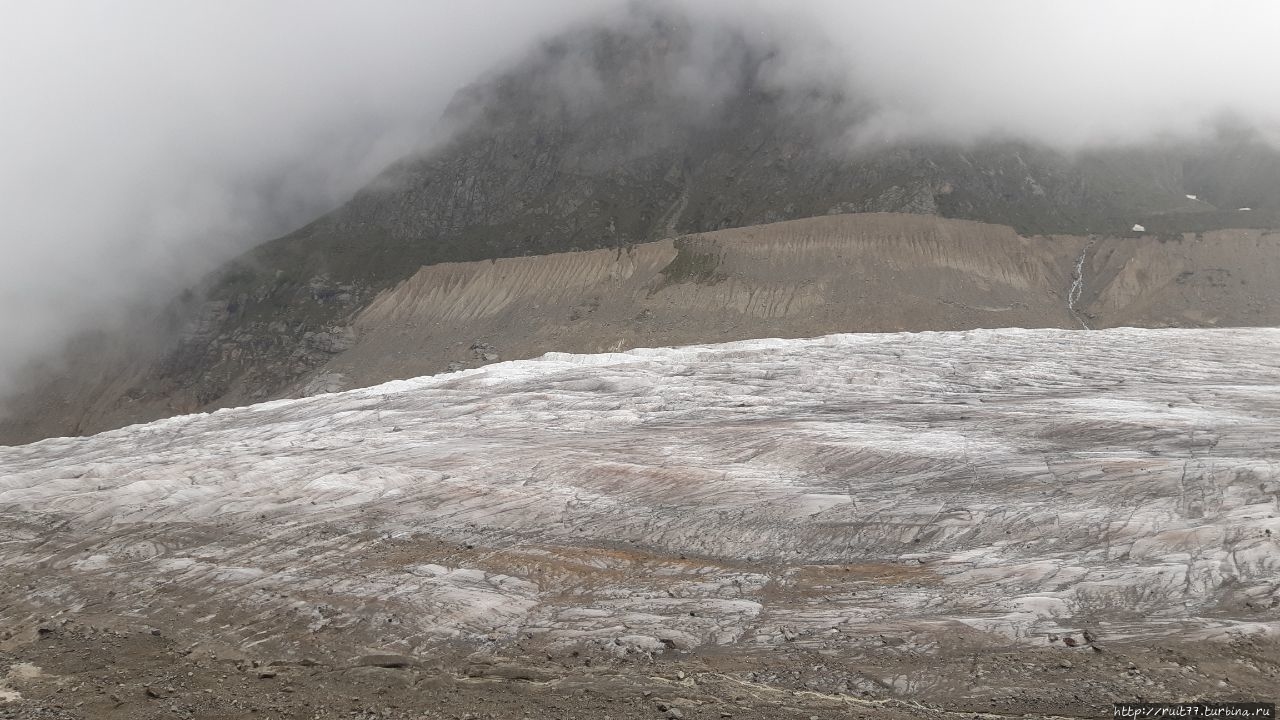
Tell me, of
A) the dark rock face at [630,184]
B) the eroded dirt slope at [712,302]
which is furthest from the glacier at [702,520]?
the dark rock face at [630,184]

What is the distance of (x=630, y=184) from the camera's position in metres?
128

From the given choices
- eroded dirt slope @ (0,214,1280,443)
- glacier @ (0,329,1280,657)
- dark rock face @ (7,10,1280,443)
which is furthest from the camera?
dark rock face @ (7,10,1280,443)

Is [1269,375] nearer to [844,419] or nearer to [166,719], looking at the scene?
[844,419]

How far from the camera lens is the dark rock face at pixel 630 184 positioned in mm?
105938

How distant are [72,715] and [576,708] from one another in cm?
716

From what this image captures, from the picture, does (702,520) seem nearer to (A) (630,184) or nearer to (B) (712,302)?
(B) (712,302)

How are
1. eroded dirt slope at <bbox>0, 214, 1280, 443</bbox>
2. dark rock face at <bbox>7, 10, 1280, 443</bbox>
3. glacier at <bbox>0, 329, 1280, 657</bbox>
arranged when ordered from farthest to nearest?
dark rock face at <bbox>7, 10, 1280, 443</bbox>
eroded dirt slope at <bbox>0, 214, 1280, 443</bbox>
glacier at <bbox>0, 329, 1280, 657</bbox>

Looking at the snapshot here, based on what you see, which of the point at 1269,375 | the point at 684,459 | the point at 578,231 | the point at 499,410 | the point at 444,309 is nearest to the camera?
the point at 684,459

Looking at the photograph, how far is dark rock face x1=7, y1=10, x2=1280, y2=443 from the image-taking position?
348 ft

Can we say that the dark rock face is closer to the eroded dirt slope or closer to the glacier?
the eroded dirt slope

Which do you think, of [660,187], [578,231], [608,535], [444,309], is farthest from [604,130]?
[608,535]

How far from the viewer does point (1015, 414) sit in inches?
878

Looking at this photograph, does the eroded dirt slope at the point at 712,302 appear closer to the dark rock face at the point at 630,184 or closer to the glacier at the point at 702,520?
the dark rock face at the point at 630,184

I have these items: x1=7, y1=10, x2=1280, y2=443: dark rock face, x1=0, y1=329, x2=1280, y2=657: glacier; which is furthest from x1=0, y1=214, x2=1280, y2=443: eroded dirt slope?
x1=0, y1=329, x2=1280, y2=657: glacier
